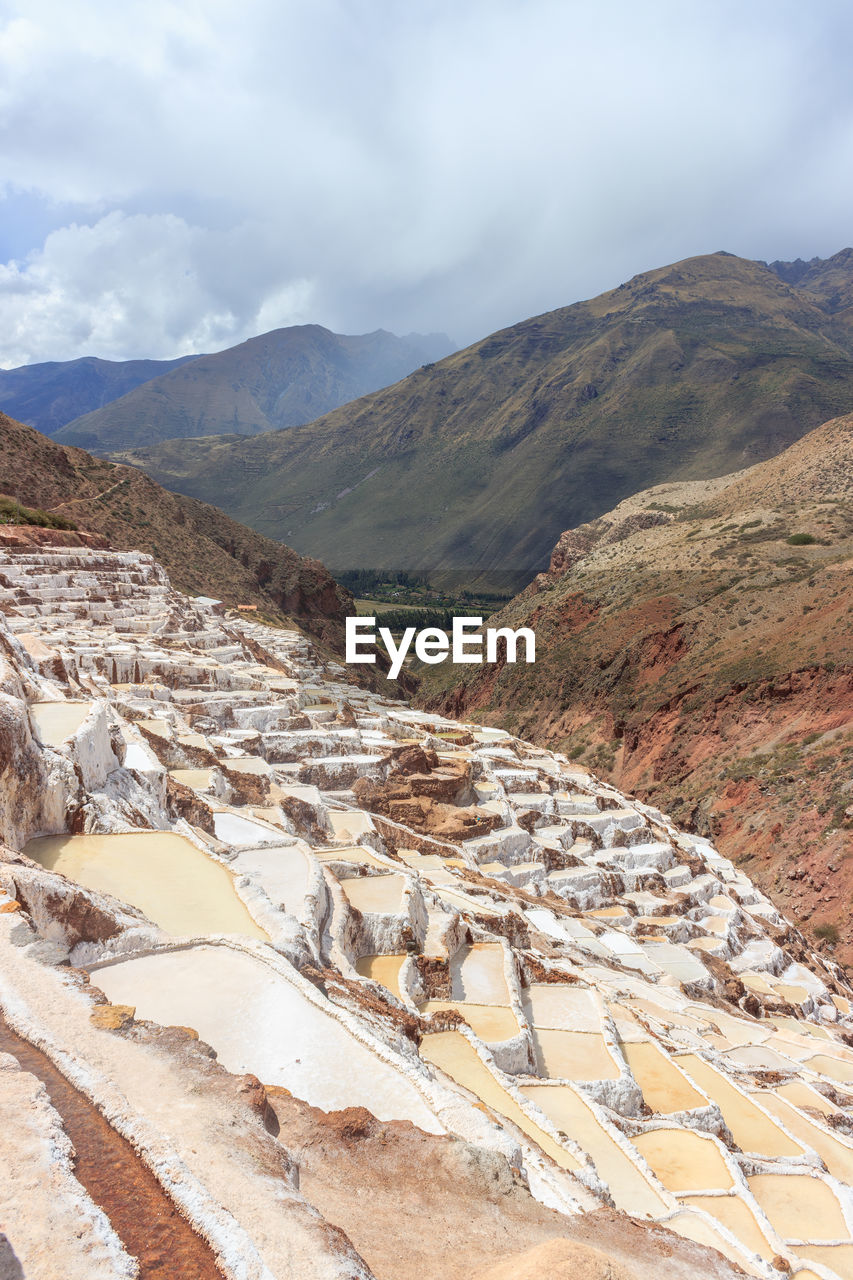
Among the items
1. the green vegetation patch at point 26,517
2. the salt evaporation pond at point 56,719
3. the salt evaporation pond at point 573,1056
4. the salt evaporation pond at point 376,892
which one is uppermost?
the green vegetation patch at point 26,517

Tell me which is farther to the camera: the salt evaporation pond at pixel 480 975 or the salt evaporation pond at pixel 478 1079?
the salt evaporation pond at pixel 480 975

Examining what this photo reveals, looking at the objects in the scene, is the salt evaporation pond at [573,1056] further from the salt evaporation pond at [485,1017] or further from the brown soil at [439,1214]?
the brown soil at [439,1214]

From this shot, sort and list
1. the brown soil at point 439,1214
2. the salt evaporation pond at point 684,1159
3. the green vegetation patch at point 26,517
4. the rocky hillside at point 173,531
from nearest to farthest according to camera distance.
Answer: the brown soil at point 439,1214
the salt evaporation pond at point 684,1159
the green vegetation patch at point 26,517
the rocky hillside at point 173,531

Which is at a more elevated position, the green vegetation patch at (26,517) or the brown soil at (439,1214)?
the green vegetation patch at (26,517)

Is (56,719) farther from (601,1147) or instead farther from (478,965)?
(601,1147)

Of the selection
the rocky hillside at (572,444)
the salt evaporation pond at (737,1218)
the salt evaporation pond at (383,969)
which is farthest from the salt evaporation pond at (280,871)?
the rocky hillside at (572,444)

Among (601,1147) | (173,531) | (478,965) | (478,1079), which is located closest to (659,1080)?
(601,1147)

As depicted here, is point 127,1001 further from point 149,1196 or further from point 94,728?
point 94,728
